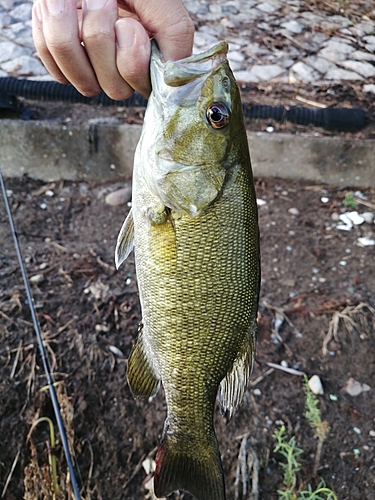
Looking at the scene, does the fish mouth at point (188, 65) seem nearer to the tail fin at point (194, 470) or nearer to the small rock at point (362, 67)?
the tail fin at point (194, 470)

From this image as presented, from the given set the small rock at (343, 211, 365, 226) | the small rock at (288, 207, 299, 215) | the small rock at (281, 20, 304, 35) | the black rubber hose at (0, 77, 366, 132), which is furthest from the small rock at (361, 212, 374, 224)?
the small rock at (281, 20, 304, 35)

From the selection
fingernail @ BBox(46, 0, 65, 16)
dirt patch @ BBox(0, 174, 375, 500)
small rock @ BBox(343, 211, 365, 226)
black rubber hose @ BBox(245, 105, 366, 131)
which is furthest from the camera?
black rubber hose @ BBox(245, 105, 366, 131)

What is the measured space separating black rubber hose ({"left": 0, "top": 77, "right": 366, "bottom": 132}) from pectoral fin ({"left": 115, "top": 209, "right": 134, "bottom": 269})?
10.1 feet

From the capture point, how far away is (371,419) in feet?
9.12

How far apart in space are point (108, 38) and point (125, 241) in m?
0.58

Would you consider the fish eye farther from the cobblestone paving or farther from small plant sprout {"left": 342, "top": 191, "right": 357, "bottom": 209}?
the cobblestone paving

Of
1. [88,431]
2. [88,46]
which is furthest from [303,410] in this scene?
[88,46]

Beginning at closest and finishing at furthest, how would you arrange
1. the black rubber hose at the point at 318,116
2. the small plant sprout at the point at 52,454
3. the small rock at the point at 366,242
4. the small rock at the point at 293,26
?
1. the small plant sprout at the point at 52,454
2. the small rock at the point at 366,242
3. the black rubber hose at the point at 318,116
4. the small rock at the point at 293,26

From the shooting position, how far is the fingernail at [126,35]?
133cm

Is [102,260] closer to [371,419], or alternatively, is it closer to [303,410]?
[303,410]

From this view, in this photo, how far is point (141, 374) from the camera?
163 centimetres

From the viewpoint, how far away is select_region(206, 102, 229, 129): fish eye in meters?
1.43

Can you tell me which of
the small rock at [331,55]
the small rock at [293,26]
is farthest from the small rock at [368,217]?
the small rock at [293,26]

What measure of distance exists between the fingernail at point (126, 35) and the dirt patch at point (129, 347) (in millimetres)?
1737
